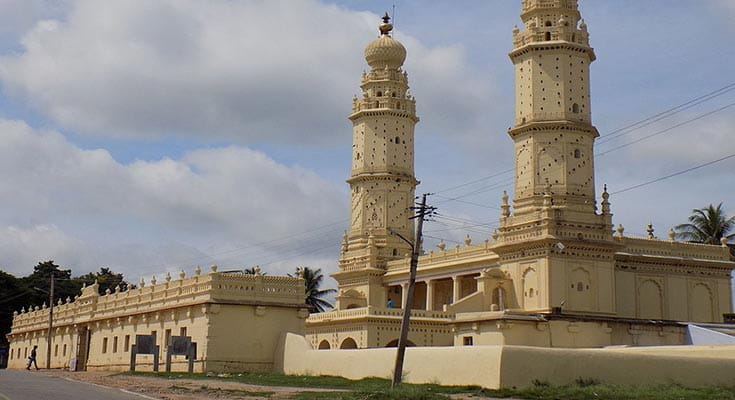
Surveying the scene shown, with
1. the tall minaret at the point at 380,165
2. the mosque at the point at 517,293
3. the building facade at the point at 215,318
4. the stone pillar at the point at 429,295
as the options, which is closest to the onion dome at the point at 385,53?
the tall minaret at the point at 380,165

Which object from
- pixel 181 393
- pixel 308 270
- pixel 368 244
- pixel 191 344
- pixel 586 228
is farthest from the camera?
pixel 308 270

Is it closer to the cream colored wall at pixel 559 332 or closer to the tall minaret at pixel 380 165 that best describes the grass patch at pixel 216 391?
the cream colored wall at pixel 559 332

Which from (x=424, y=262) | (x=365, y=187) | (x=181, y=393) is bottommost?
(x=181, y=393)

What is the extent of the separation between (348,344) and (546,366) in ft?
86.5

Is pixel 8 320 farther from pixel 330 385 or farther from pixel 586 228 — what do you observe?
pixel 330 385

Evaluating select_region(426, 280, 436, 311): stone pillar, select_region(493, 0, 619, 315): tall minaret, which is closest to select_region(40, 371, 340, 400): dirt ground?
select_region(493, 0, 619, 315): tall minaret

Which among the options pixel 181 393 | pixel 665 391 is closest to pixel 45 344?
pixel 181 393

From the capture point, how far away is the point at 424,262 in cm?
6344

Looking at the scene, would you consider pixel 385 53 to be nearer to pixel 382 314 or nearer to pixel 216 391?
pixel 382 314

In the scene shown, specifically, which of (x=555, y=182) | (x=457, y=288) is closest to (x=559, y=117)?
(x=555, y=182)

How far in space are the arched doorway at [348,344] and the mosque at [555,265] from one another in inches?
4.3

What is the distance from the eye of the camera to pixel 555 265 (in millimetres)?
50938

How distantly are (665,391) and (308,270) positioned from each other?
60.3m

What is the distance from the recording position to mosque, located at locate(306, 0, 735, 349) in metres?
50.6
